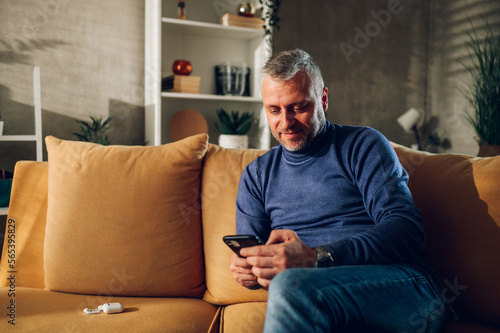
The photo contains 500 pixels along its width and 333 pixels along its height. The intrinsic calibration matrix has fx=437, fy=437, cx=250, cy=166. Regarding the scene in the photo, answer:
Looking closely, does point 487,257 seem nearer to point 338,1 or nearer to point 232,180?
point 232,180

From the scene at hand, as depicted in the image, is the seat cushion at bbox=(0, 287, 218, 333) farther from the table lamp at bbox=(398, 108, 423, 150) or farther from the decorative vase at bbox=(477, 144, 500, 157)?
the table lamp at bbox=(398, 108, 423, 150)

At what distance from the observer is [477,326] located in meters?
1.24

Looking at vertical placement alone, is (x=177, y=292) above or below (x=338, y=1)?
below

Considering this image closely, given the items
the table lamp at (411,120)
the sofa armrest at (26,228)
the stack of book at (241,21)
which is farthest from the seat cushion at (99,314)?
the table lamp at (411,120)

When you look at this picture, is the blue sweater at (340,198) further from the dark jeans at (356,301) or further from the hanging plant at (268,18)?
the hanging plant at (268,18)

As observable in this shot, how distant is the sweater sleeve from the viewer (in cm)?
114

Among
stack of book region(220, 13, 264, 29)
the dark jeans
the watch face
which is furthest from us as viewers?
stack of book region(220, 13, 264, 29)

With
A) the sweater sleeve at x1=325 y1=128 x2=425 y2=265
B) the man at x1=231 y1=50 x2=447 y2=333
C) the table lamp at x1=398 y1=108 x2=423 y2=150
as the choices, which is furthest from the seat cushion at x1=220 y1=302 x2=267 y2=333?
the table lamp at x1=398 y1=108 x2=423 y2=150

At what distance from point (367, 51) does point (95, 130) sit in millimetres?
2313

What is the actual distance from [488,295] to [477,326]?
0.09 meters

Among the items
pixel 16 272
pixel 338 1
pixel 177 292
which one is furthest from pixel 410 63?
pixel 16 272

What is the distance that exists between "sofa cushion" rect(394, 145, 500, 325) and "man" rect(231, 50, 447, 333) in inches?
4.6

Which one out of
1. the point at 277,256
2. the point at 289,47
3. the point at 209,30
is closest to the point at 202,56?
the point at 209,30

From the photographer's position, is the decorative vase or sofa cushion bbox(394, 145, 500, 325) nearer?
sofa cushion bbox(394, 145, 500, 325)
